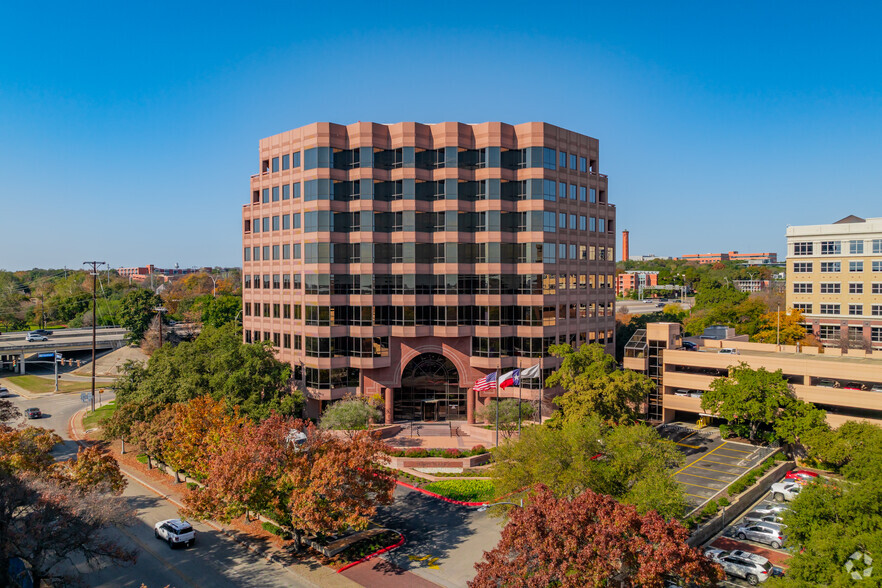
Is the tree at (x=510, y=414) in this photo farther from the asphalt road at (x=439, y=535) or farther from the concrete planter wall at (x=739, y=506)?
the concrete planter wall at (x=739, y=506)

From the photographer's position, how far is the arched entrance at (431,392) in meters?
61.8

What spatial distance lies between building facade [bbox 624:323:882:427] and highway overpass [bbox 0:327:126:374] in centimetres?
9931

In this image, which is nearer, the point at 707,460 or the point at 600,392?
the point at 600,392

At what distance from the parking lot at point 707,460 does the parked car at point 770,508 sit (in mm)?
2754

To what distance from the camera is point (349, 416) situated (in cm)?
5094

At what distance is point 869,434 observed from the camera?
1633 inches

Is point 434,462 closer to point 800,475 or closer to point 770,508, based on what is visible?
point 770,508

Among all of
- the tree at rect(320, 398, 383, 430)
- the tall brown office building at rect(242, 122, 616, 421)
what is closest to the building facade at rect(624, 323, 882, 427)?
the tall brown office building at rect(242, 122, 616, 421)

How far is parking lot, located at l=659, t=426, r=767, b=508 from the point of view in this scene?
4178cm

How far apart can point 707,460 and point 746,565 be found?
19112 mm

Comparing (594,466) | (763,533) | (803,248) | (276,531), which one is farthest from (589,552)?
(803,248)

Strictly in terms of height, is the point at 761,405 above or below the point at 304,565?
above

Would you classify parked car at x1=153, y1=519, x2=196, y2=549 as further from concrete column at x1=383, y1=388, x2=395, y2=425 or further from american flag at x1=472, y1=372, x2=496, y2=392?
concrete column at x1=383, y1=388, x2=395, y2=425

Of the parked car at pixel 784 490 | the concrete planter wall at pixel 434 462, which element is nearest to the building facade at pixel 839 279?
the parked car at pixel 784 490
